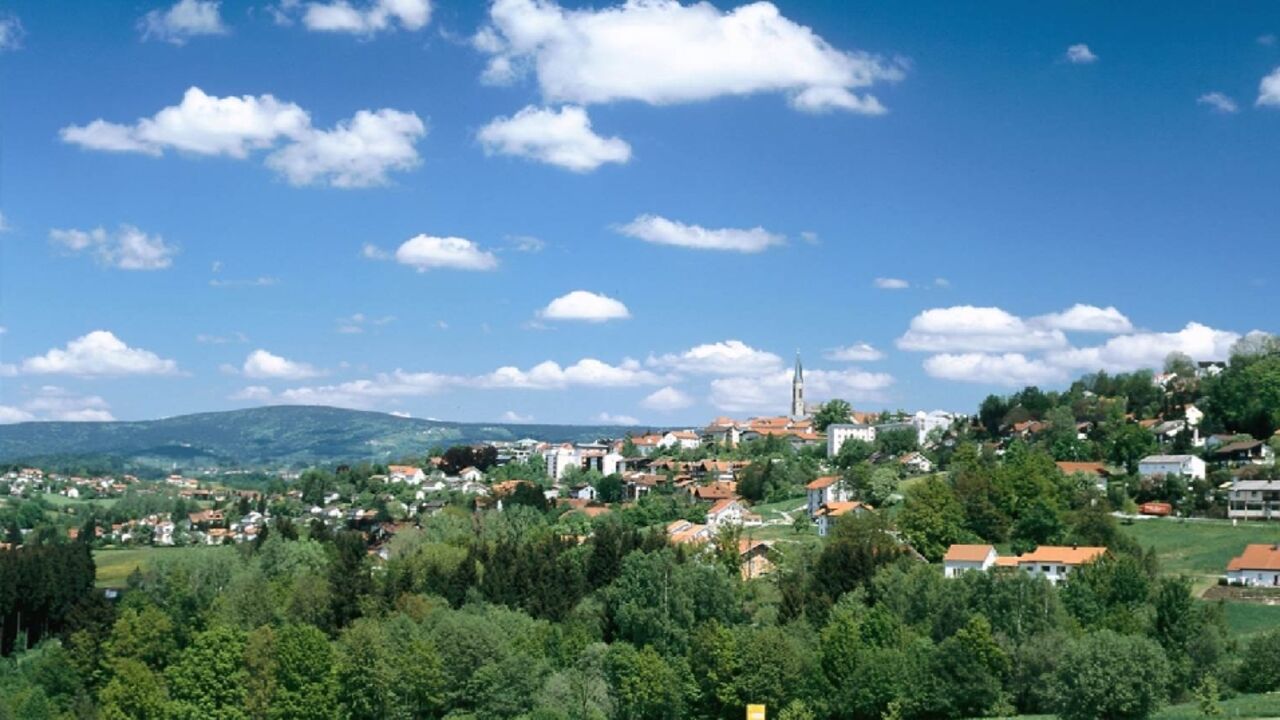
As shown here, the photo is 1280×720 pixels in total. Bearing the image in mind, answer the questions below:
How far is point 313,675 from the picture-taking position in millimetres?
50750

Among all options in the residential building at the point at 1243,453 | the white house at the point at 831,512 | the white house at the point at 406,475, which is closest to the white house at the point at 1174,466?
the residential building at the point at 1243,453

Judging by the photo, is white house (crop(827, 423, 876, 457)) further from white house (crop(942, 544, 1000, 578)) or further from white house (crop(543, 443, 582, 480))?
white house (crop(942, 544, 1000, 578))

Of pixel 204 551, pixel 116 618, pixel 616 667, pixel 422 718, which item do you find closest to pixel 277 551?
pixel 204 551

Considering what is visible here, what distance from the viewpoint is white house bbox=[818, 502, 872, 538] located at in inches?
3009

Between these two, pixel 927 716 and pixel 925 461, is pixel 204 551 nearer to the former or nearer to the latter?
pixel 927 716

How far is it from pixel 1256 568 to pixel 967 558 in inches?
502

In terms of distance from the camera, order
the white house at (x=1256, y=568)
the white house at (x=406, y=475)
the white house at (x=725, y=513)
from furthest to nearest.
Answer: the white house at (x=406, y=475) < the white house at (x=725, y=513) < the white house at (x=1256, y=568)

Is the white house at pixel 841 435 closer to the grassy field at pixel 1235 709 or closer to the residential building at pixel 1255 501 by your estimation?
the residential building at pixel 1255 501

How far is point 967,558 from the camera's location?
63.1 meters

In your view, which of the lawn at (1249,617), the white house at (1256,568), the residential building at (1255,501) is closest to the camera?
the lawn at (1249,617)

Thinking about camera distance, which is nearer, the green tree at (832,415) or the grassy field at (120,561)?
the grassy field at (120,561)

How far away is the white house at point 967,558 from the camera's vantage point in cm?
6269

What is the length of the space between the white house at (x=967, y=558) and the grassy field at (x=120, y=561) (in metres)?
43.7

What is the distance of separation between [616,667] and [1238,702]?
71.4 ft
